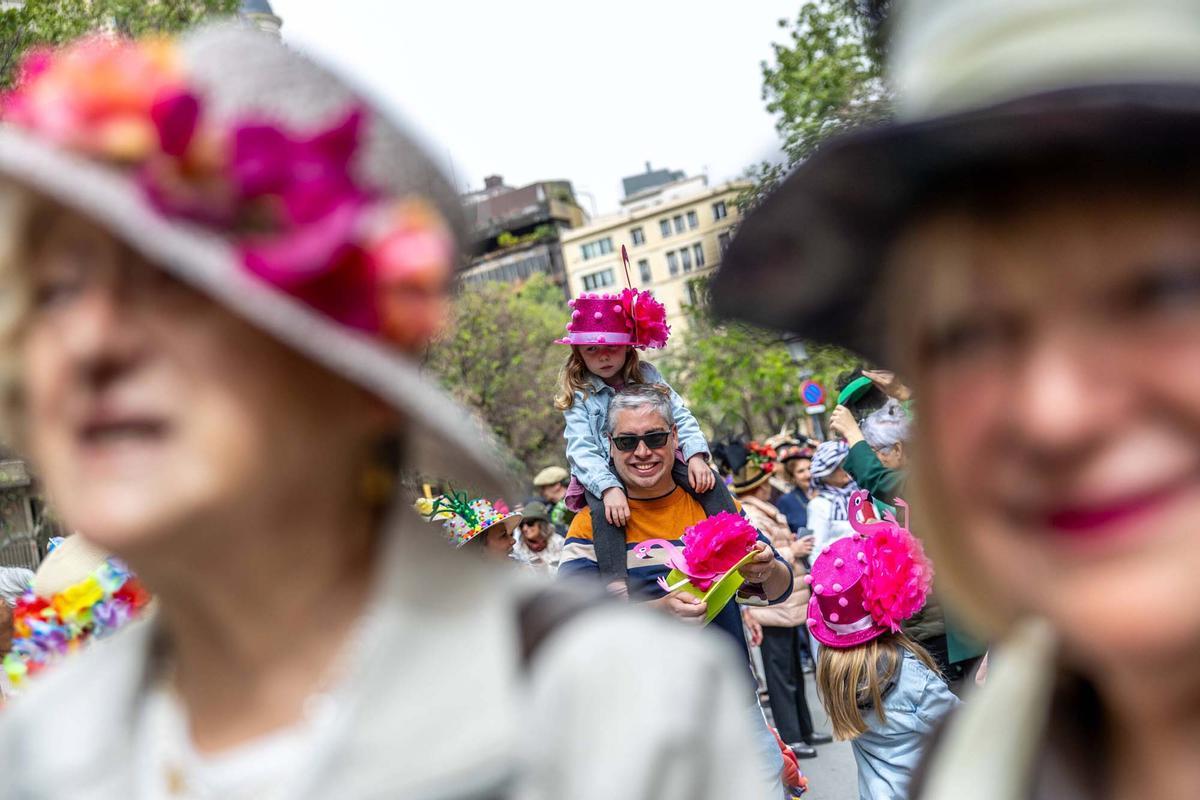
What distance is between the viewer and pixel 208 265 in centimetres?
98

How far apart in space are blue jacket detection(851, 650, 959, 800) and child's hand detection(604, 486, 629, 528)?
4.10ft

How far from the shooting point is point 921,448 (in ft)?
3.92

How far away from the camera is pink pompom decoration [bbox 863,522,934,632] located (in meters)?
4.36

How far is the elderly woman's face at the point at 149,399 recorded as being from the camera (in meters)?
1.02

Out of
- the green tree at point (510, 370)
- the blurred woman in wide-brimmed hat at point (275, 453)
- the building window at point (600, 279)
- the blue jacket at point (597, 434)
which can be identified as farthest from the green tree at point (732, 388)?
the blurred woman in wide-brimmed hat at point (275, 453)

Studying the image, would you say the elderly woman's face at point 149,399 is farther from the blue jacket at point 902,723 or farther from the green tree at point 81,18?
the green tree at point 81,18

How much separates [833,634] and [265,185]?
388 centimetres

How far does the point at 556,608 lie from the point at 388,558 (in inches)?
7.3

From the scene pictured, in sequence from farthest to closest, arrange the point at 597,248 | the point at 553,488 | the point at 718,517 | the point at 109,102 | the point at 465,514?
the point at 597,248, the point at 553,488, the point at 465,514, the point at 718,517, the point at 109,102

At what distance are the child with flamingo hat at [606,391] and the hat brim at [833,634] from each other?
57 cm

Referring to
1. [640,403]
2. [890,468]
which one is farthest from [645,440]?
[890,468]

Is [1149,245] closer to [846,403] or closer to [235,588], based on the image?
[235,588]

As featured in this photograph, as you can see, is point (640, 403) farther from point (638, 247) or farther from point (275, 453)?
point (638, 247)

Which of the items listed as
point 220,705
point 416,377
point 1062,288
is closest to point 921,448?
point 1062,288
